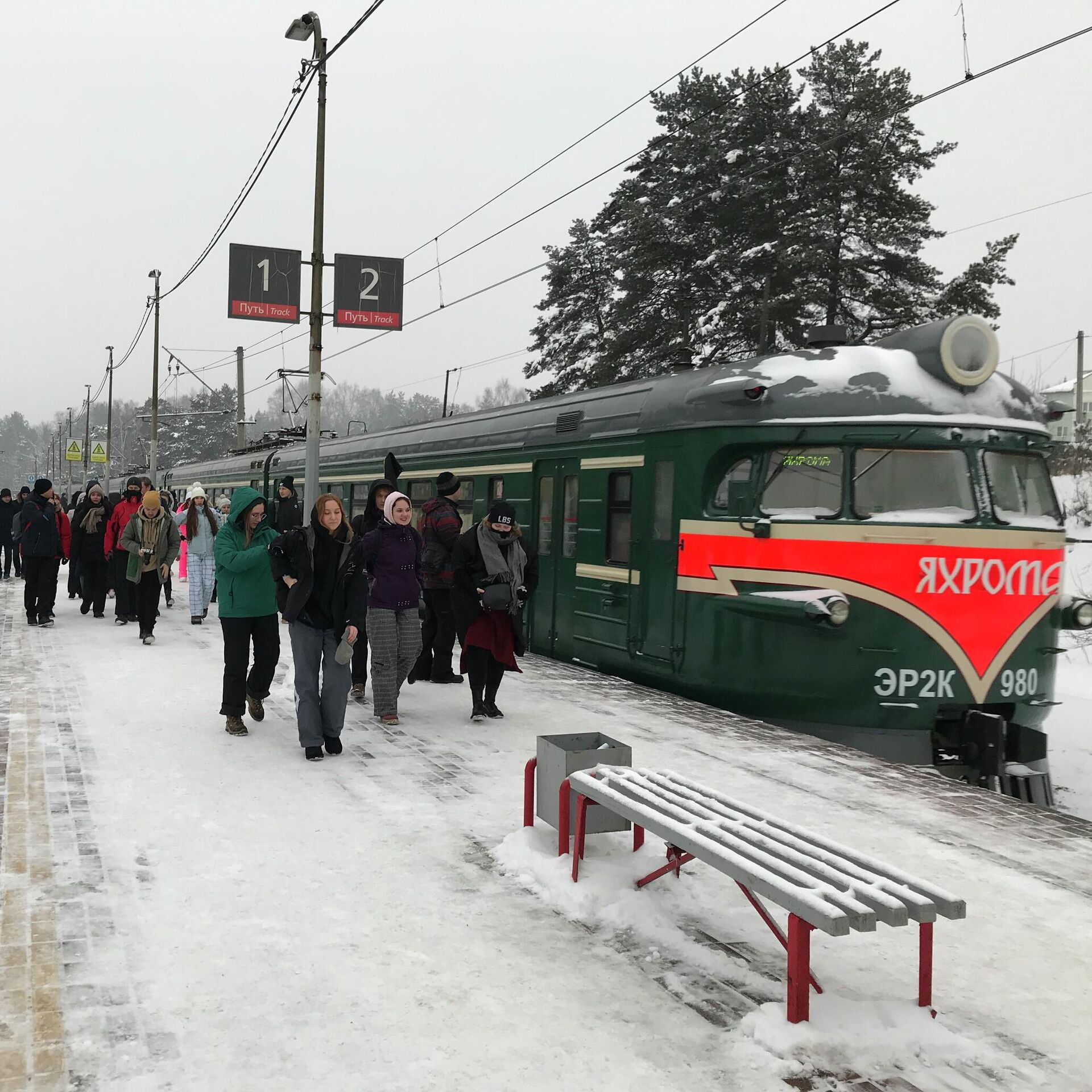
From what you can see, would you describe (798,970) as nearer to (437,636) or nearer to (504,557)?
(504,557)

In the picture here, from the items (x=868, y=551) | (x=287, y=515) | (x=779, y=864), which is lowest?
(x=779, y=864)

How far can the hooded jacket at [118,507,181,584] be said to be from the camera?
1238 centimetres

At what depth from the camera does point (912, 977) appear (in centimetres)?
396

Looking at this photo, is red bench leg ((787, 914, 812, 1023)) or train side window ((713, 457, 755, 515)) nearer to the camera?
red bench leg ((787, 914, 812, 1023))

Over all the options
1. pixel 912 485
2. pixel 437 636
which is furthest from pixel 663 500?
pixel 437 636

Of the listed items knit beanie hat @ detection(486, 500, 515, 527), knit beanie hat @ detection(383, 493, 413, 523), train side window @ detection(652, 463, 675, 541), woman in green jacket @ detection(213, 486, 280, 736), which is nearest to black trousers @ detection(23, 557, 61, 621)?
woman in green jacket @ detection(213, 486, 280, 736)

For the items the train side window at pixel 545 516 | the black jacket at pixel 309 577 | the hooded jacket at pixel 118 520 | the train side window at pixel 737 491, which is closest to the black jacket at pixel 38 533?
the hooded jacket at pixel 118 520

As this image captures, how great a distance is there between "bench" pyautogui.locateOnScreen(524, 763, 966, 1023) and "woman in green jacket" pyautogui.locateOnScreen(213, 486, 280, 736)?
3.37 m

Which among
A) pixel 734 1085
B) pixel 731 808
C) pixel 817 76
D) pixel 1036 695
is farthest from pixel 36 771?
pixel 817 76

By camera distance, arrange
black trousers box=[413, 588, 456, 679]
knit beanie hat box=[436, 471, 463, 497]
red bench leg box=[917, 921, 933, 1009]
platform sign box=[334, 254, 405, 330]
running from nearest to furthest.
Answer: red bench leg box=[917, 921, 933, 1009]
knit beanie hat box=[436, 471, 463, 497]
black trousers box=[413, 588, 456, 679]
platform sign box=[334, 254, 405, 330]

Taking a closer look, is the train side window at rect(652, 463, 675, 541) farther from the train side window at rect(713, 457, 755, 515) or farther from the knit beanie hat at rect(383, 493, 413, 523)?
the knit beanie hat at rect(383, 493, 413, 523)

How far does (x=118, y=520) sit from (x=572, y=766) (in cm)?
1028

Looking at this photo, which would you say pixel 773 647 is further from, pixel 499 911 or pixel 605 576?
pixel 499 911

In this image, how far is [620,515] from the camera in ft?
33.1
